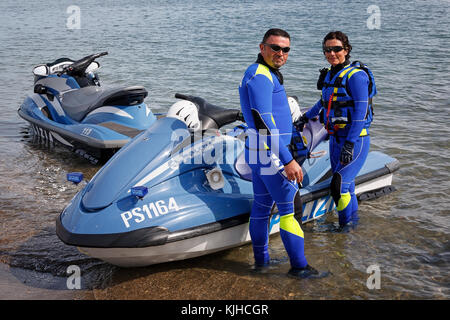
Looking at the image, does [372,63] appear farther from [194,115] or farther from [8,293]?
[8,293]

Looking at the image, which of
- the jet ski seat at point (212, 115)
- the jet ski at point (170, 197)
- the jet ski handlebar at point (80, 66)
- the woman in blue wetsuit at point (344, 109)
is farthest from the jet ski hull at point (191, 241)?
the jet ski handlebar at point (80, 66)

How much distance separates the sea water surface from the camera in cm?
386

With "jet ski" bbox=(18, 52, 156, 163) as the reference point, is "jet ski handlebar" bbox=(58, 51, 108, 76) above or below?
above

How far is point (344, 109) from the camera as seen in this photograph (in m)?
4.27

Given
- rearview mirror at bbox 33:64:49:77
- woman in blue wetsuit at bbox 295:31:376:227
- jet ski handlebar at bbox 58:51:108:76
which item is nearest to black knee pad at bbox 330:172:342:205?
woman in blue wetsuit at bbox 295:31:376:227

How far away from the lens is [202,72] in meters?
12.0

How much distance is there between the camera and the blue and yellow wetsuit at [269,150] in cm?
347

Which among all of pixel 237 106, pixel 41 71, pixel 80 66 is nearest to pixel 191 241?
pixel 80 66

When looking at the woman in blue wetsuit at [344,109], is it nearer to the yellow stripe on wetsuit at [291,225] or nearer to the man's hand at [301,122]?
the man's hand at [301,122]

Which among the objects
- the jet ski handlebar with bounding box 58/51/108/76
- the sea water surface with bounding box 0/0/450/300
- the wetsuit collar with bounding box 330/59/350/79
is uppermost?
the wetsuit collar with bounding box 330/59/350/79

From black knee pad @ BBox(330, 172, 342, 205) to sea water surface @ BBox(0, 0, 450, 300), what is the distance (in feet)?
1.29

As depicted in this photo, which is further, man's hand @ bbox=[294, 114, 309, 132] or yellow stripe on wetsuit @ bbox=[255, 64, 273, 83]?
man's hand @ bbox=[294, 114, 309, 132]

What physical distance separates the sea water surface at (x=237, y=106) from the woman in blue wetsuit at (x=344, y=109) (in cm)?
60

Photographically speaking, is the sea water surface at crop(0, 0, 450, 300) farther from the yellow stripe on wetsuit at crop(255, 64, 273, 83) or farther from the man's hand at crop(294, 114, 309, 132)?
the yellow stripe on wetsuit at crop(255, 64, 273, 83)
